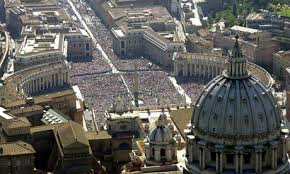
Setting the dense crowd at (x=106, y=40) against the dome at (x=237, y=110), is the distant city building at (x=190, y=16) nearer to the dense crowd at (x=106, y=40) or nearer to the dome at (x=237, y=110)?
the dense crowd at (x=106, y=40)

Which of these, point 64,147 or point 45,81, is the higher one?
point 64,147

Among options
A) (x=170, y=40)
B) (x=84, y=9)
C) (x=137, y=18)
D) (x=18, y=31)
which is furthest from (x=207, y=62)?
(x=84, y=9)

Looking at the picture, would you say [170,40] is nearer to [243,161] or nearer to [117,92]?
[117,92]

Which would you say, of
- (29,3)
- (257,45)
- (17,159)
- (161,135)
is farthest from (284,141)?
(29,3)

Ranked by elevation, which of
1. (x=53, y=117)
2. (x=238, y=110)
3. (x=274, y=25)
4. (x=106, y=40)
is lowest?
(x=106, y=40)

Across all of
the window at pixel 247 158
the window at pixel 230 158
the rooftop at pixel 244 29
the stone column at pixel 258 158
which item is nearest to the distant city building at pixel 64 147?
the window at pixel 230 158

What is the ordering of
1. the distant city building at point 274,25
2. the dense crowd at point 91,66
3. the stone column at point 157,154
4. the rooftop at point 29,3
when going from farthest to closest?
1. the rooftop at point 29,3
2. the distant city building at point 274,25
3. the dense crowd at point 91,66
4. the stone column at point 157,154

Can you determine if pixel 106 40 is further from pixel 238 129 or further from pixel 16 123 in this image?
pixel 238 129

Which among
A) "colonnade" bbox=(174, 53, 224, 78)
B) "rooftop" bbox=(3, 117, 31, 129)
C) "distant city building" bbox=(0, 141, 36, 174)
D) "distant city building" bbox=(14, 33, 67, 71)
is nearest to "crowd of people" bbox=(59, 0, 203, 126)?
"colonnade" bbox=(174, 53, 224, 78)
